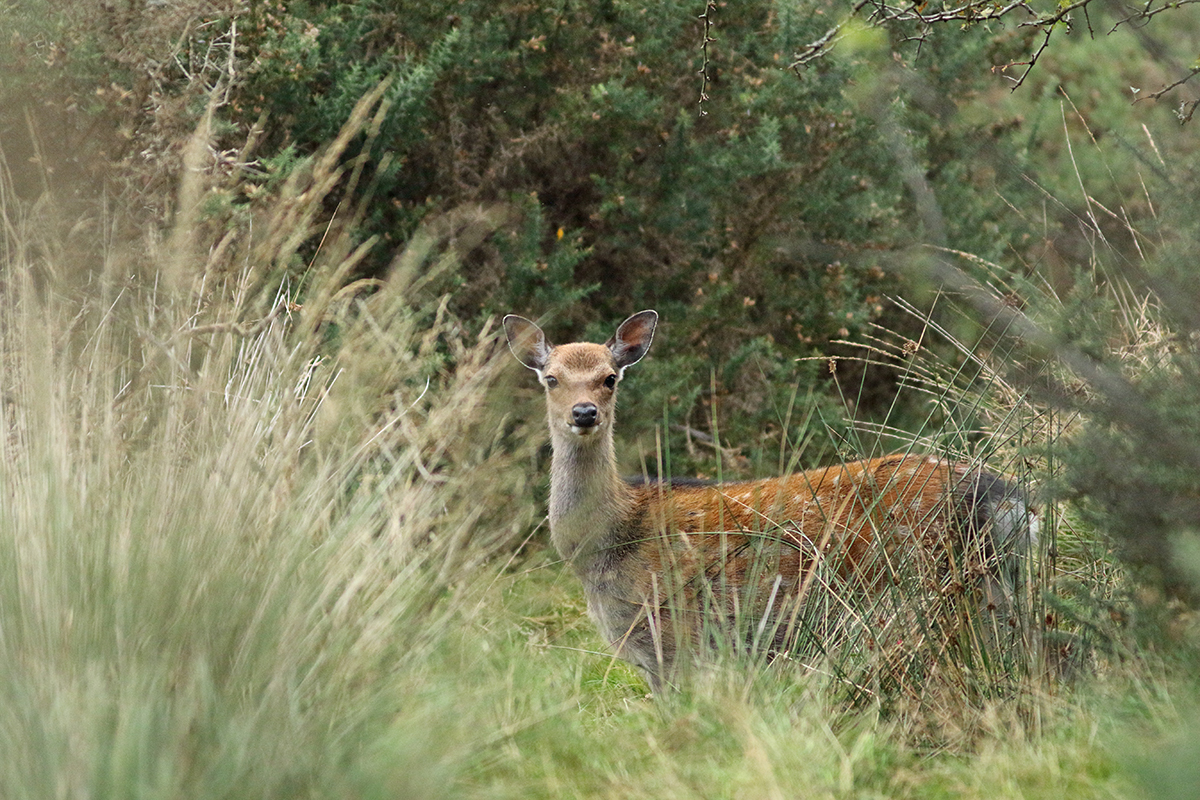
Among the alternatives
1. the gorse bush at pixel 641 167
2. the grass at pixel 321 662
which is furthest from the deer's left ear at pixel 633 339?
the grass at pixel 321 662

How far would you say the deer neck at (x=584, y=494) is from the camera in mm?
6164

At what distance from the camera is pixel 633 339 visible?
22.7ft

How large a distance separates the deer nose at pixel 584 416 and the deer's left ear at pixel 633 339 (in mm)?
746

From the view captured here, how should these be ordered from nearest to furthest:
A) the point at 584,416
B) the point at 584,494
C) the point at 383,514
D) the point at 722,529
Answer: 1. the point at 383,514
2. the point at 722,529
3. the point at 584,416
4. the point at 584,494

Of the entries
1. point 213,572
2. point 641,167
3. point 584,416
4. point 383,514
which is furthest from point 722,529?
point 641,167

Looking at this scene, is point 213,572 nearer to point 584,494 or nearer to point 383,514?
point 383,514

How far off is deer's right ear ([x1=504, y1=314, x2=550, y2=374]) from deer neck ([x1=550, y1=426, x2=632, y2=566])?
0.51 m

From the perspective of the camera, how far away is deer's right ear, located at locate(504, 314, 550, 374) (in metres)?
6.68

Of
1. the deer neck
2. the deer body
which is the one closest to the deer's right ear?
the deer body

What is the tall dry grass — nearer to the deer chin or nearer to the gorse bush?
the deer chin

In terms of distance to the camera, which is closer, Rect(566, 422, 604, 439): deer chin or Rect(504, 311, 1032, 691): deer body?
Rect(504, 311, 1032, 691): deer body

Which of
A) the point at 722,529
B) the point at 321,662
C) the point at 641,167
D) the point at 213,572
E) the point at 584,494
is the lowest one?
the point at 584,494

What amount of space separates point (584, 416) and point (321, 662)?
104 inches

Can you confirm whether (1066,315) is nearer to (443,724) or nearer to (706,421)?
(443,724)
